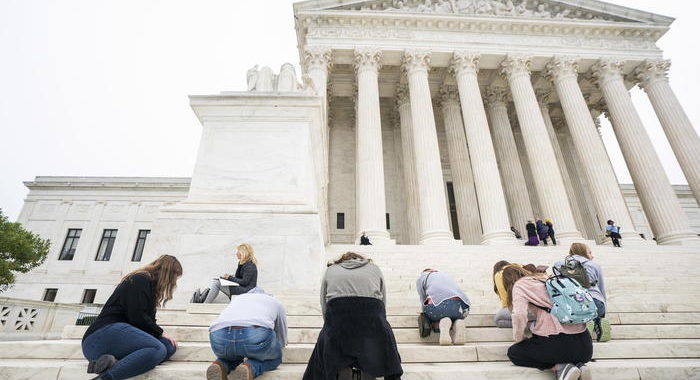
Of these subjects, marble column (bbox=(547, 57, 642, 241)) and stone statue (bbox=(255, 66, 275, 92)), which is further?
marble column (bbox=(547, 57, 642, 241))

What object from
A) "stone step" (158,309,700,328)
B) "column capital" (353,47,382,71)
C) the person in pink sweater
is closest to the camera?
the person in pink sweater

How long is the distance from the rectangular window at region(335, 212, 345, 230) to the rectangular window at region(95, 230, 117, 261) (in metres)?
27.5

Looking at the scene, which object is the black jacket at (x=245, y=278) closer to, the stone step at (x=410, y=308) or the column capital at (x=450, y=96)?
the stone step at (x=410, y=308)

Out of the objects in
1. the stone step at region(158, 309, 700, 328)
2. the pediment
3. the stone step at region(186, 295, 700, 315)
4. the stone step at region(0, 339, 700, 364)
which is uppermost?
the pediment

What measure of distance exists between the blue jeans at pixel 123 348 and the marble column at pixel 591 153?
20.5m

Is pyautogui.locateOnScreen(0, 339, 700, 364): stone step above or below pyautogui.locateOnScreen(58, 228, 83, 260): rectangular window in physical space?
A: below

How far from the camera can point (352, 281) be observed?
10.3ft

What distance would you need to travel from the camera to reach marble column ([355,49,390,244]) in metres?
16.2

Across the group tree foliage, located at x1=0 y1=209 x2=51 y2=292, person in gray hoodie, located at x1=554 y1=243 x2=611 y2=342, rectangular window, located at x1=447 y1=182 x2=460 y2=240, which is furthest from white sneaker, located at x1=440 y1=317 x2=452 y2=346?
tree foliage, located at x1=0 y1=209 x2=51 y2=292

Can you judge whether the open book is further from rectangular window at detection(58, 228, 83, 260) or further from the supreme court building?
rectangular window at detection(58, 228, 83, 260)

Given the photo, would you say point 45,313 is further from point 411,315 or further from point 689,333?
point 689,333

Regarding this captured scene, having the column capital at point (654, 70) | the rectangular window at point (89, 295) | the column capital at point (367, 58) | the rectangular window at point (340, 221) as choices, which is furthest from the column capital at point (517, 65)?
the rectangular window at point (89, 295)

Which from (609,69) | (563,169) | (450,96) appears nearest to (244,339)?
(450,96)

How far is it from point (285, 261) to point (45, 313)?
947 centimetres
